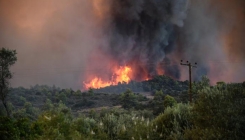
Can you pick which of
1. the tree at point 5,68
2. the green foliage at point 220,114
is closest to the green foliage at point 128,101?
the tree at point 5,68

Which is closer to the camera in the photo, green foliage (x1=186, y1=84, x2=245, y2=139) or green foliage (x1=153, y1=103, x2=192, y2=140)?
green foliage (x1=186, y1=84, x2=245, y2=139)

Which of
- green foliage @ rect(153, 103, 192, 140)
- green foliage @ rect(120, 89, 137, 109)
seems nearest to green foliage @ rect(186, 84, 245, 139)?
green foliage @ rect(153, 103, 192, 140)

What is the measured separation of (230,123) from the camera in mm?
15891

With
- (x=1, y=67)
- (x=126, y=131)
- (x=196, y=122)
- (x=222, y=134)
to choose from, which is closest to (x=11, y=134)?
(x=126, y=131)

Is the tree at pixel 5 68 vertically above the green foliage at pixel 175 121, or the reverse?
the tree at pixel 5 68

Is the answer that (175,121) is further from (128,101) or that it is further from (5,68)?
(128,101)

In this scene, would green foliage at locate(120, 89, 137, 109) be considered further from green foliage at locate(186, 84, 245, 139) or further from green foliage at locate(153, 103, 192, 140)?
green foliage at locate(186, 84, 245, 139)

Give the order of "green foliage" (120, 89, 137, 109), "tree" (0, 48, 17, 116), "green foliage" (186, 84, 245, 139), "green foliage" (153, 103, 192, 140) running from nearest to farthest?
"green foliage" (186, 84, 245, 139) → "green foliage" (153, 103, 192, 140) → "tree" (0, 48, 17, 116) → "green foliage" (120, 89, 137, 109)

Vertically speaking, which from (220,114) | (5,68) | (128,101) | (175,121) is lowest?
(175,121)

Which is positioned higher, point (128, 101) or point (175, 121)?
point (128, 101)

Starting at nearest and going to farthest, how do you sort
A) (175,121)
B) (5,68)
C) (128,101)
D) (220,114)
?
(220,114)
(175,121)
(5,68)
(128,101)

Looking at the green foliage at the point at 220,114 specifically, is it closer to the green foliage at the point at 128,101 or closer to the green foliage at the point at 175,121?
the green foliage at the point at 175,121

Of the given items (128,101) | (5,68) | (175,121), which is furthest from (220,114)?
(128,101)

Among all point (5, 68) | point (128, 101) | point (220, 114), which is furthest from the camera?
point (128, 101)
